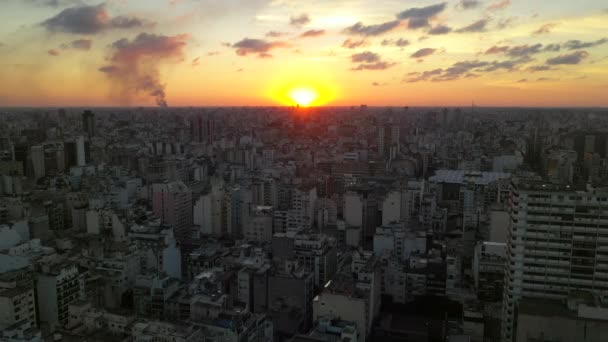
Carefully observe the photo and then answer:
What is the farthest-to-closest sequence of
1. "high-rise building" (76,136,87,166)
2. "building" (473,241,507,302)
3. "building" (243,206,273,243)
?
"high-rise building" (76,136,87,166) < "building" (243,206,273,243) < "building" (473,241,507,302)

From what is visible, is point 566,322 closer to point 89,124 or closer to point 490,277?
point 490,277

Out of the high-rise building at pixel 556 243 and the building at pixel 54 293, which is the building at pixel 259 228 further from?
the high-rise building at pixel 556 243

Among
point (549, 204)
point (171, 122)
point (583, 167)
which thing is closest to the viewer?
point (549, 204)

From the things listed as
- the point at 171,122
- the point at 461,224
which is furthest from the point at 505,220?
the point at 171,122

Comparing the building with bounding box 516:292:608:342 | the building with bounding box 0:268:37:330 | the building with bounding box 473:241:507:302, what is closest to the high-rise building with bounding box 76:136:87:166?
the building with bounding box 0:268:37:330

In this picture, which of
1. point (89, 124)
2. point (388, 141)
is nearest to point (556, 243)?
point (388, 141)

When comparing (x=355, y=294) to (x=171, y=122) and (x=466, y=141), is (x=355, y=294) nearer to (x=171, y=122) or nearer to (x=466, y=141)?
(x=466, y=141)

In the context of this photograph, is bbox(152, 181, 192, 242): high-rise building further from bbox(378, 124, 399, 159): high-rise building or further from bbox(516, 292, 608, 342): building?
bbox(378, 124, 399, 159): high-rise building
